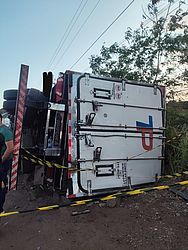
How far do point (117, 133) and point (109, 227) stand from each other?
5.43ft

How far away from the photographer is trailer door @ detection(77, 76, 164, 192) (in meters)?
3.92

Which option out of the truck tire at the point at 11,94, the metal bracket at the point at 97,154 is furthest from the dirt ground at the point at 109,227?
the truck tire at the point at 11,94

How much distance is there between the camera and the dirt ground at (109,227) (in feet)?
9.45

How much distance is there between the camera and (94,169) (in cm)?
397

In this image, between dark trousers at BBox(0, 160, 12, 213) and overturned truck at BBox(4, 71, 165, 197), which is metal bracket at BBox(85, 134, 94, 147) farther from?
dark trousers at BBox(0, 160, 12, 213)

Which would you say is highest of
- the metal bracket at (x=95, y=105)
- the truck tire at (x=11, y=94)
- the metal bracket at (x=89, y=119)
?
the truck tire at (x=11, y=94)

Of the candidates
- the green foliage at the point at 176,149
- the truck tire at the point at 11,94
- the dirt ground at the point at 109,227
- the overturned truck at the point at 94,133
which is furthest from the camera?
the green foliage at the point at 176,149

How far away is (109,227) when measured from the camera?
3.31 metres

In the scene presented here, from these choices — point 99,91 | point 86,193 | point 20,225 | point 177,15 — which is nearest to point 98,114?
point 99,91

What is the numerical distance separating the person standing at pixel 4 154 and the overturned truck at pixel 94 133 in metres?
0.57

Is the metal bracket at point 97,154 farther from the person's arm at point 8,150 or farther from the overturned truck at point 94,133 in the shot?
the person's arm at point 8,150

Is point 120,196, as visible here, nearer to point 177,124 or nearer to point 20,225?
point 20,225

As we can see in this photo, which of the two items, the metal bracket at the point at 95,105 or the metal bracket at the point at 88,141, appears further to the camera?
the metal bracket at the point at 95,105

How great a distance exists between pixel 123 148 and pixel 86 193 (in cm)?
110
